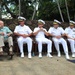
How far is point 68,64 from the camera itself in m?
7.83

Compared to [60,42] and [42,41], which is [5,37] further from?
[60,42]

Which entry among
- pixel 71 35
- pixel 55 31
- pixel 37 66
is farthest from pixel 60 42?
pixel 37 66

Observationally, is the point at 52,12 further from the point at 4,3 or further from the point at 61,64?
the point at 61,64

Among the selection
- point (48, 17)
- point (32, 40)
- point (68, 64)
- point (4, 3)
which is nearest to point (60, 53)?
point (32, 40)

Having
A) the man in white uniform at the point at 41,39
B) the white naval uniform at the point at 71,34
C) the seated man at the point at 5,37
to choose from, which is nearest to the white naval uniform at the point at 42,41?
the man in white uniform at the point at 41,39

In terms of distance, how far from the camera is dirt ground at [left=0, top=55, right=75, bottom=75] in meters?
6.75

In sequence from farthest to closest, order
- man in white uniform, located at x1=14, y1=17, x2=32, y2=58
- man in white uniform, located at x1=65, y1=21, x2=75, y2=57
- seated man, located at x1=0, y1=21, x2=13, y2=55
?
man in white uniform, located at x1=65, y1=21, x2=75, y2=57
man in white uniform, located at x1=14, y1=17, x2=32, y2=58
seated man, located at x1=0, y1=21, x2=13, y2=55

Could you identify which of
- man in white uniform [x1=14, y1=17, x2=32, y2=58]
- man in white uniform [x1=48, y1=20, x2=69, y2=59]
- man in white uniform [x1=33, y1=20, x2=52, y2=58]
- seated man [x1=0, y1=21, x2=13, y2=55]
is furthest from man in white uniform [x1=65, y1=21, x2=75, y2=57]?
seated man [x1=0, y1=21, x2=13, y2=55]

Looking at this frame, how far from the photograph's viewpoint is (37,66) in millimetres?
7461

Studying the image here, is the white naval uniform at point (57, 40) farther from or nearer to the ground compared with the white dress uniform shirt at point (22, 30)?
nearer to the ground

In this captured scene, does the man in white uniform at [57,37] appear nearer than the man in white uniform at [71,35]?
Yes

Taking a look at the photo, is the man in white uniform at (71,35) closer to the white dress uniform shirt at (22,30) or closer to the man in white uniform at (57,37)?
the man in white uniform at (57,37)

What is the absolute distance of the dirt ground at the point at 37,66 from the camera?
675 centimetres

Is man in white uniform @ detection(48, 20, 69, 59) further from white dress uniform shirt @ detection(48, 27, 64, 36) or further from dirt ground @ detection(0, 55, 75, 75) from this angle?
Answer: dirt ground @ detection(0, 55, 75, 75)
